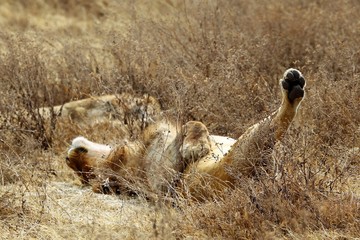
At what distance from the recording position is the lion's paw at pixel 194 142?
7191 mm

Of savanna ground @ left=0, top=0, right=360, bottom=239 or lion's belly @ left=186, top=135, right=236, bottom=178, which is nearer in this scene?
savanna ground @ left=0, top=0, right=360, bottom=239

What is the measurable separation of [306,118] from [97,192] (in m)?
1.99

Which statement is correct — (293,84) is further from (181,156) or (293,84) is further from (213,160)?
(181,156)

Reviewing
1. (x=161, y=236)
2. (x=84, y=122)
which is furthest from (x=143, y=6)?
(x=161, y=236)

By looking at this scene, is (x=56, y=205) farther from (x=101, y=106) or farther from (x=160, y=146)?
(x=101, y=106)

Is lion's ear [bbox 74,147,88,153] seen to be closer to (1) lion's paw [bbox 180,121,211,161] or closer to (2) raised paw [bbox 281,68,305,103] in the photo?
(1) lion's paw [bbox 180,121,211,161]

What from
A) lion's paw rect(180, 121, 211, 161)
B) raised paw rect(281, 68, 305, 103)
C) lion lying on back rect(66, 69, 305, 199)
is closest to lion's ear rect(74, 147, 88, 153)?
lion lying on back rect(66, 69, 305, 199)

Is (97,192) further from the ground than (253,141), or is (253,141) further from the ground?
(253,141)

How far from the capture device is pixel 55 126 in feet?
30.9

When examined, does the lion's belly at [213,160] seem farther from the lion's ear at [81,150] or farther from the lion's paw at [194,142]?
the lion's ear at [81,150]

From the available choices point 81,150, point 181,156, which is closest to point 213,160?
point 181,156

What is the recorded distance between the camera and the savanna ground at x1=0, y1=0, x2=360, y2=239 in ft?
19.3

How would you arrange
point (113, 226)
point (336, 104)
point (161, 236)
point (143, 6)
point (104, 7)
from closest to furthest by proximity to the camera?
point (161, 236)
point (113, 226)
point (336, 104)
point (143, 6)
point (104, 7)

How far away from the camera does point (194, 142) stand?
23.8ft
